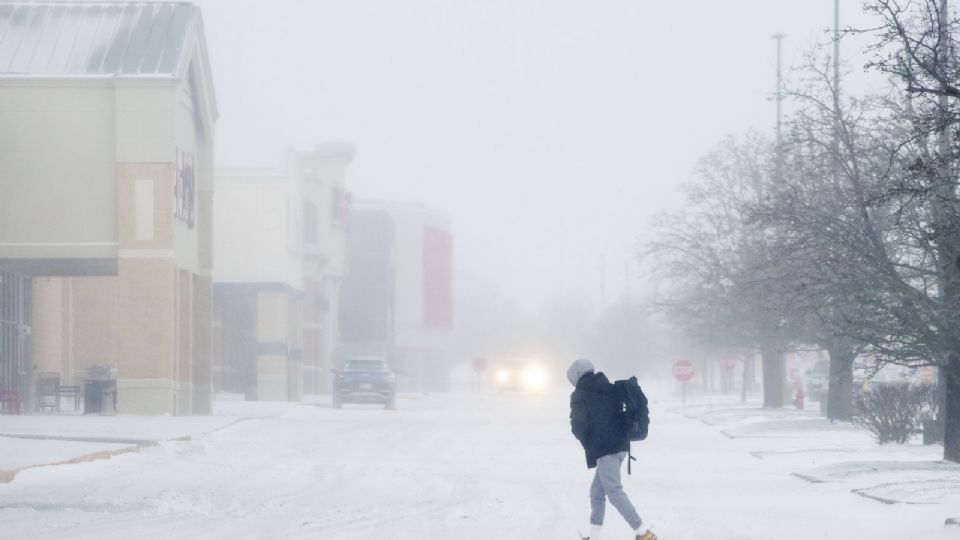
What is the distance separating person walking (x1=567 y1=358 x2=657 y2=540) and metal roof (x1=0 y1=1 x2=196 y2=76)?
28.2 meters

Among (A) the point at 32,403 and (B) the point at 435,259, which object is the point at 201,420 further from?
(B) the point at 435,259

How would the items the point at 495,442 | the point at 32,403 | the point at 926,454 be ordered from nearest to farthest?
the point at 926,454, the point at 495,442, the point at 32,403

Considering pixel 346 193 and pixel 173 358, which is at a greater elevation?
pixel 346 193

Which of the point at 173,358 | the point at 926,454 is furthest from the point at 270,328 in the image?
the point at 926,454

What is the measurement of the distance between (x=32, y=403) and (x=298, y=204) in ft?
77.1

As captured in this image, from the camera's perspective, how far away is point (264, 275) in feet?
210

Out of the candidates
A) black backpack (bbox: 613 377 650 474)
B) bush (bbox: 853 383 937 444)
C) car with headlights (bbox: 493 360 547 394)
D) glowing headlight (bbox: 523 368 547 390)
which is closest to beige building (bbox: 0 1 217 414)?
bush (bbox: 853 383 937 444)

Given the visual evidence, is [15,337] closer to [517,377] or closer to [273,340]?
[273,340]

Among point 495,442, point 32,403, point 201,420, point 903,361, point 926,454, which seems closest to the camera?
point 903,361

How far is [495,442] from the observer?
32594mm

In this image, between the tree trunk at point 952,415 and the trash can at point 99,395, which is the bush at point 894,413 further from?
the trash can at point 99,395

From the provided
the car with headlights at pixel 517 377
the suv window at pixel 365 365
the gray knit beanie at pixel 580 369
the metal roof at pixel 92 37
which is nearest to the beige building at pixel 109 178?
the metal roof at pixel 92 37

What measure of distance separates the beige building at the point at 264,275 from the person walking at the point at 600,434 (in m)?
49.4

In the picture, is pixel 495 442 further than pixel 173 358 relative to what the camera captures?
No
